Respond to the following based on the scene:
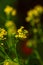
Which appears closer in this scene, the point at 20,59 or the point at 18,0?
the point at 20,59

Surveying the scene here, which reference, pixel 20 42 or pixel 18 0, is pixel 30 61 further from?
pixel 18 0

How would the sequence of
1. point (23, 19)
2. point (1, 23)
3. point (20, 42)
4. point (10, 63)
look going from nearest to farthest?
point (10, 63), point (20, 42), point (1, 23), point (23, 19)

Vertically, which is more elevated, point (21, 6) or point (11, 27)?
point (21, 6)

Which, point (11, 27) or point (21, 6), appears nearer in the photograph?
point (11, 27)

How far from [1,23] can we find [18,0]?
344mm

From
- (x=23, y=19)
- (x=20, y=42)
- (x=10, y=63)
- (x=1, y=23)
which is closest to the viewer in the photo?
(x=10, y=63)

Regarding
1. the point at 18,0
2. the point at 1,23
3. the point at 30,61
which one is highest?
the point at 18,0

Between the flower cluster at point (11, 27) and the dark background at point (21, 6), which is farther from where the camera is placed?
the dark background at point (21, 6)

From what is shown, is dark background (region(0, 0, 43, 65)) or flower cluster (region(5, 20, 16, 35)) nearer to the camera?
flower cluster (region(5, 20, 16, 35))

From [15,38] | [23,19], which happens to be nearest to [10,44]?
[15,38]

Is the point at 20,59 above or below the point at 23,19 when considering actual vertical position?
below

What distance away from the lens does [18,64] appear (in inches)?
22.0

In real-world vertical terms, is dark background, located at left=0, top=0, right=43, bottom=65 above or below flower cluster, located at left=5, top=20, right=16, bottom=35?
above

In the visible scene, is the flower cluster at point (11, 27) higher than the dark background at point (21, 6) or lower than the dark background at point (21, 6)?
lower
